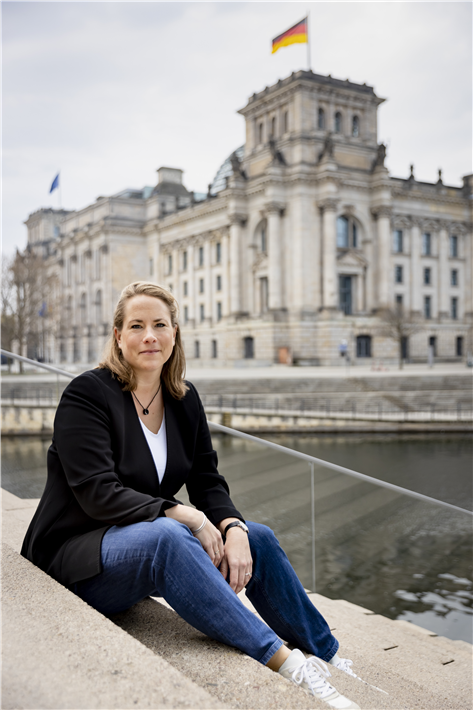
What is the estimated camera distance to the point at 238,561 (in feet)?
9.13

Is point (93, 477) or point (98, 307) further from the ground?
point (98, 307)

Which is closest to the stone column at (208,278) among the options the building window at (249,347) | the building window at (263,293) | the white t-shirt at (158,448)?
the building window at (263,293)

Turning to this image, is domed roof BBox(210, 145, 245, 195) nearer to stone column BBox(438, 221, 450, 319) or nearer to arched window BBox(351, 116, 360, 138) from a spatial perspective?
arched window BBox(351, 116, 360, 138)

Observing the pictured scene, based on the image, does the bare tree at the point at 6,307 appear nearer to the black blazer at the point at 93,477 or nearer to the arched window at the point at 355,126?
the arched window at the point at 355,126

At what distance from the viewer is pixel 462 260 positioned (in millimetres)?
59844

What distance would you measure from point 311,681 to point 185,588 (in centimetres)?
58

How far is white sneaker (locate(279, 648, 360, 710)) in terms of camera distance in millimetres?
2330

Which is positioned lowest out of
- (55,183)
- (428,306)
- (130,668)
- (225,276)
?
(130,668)

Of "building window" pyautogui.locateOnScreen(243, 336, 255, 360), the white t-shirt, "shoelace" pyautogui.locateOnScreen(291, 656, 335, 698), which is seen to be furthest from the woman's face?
"building window" pyautogui.locateOnScreen(243, 336, 255, 360)

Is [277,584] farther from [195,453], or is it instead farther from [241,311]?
[241,311]

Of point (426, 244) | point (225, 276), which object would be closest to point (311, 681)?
point (225, 276)

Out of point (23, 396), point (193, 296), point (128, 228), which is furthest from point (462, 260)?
point (23, 396)

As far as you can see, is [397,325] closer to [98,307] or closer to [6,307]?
[6,307]

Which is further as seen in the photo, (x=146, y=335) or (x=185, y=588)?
(x=146, y=335)
